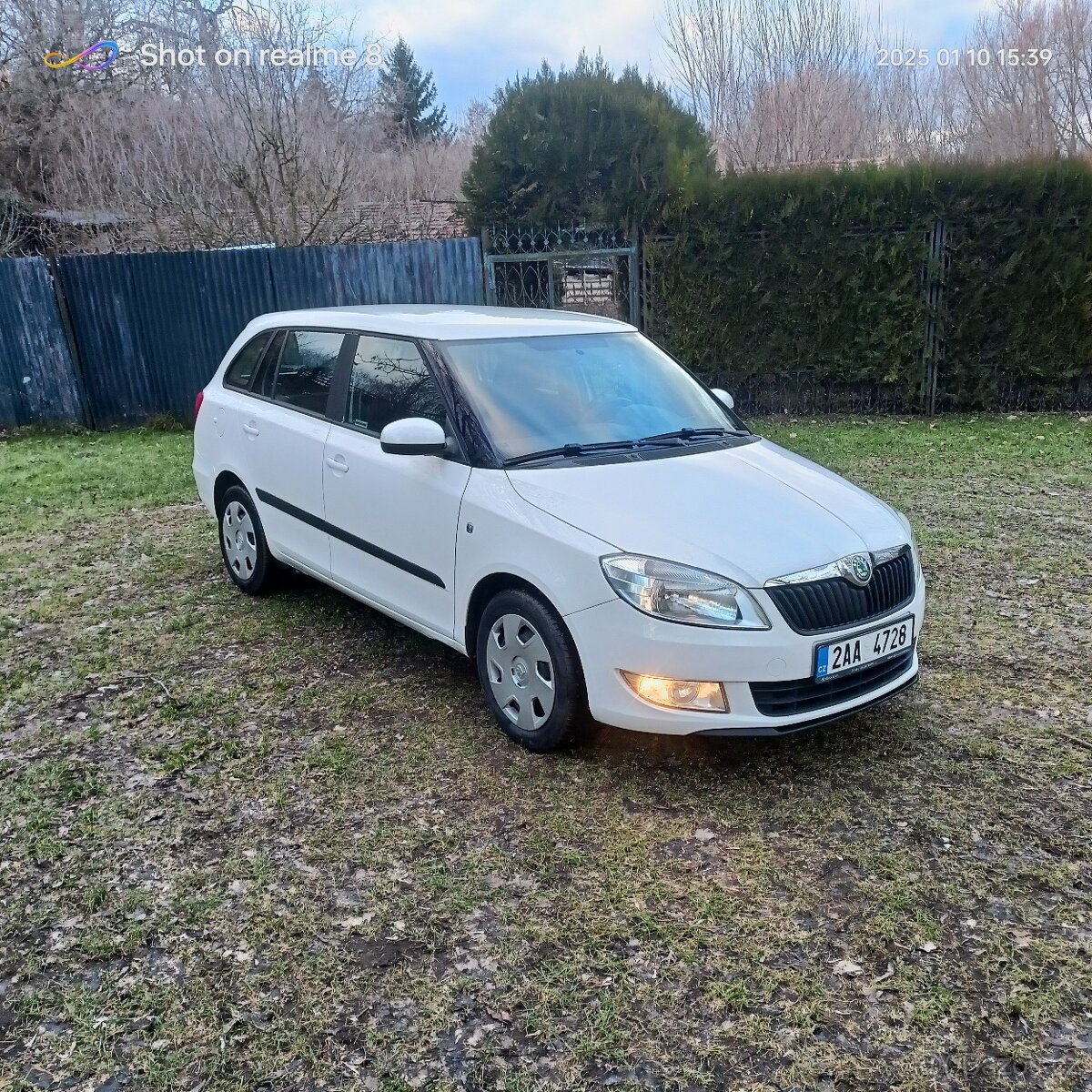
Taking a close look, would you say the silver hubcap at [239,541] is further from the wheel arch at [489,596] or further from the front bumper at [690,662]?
the front bumper at [690,662]

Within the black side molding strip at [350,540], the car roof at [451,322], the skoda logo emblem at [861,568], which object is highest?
the car roof at [451,322]

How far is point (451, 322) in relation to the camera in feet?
14.6

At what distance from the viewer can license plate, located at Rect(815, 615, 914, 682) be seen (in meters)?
3.23

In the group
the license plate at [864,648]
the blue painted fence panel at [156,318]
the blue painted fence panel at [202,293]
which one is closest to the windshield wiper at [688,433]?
the license plate at [864,648]

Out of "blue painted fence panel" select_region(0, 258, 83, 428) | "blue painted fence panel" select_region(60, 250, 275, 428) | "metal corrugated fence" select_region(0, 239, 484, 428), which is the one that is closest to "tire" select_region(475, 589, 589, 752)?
"metal corrugated fence" select_region(0, 239, 484, 428)

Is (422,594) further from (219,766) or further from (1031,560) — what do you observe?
(1031,560)

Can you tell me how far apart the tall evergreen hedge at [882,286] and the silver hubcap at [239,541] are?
7270 millimetres

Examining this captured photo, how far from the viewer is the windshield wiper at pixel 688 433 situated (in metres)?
4.05

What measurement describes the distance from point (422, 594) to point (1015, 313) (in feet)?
31.2

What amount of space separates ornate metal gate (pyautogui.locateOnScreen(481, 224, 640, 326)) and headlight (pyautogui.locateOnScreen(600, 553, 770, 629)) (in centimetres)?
889

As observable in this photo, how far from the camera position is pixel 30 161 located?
73.5ft

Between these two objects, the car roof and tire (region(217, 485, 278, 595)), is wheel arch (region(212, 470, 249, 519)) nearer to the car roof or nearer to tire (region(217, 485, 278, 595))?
tire (region(217, 485, 278, 595))

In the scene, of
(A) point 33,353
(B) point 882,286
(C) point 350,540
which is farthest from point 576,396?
(A) point 33,353

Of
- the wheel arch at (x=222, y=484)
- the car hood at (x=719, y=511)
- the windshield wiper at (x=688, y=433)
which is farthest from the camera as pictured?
the wheel arch at (x=222, y=484)
